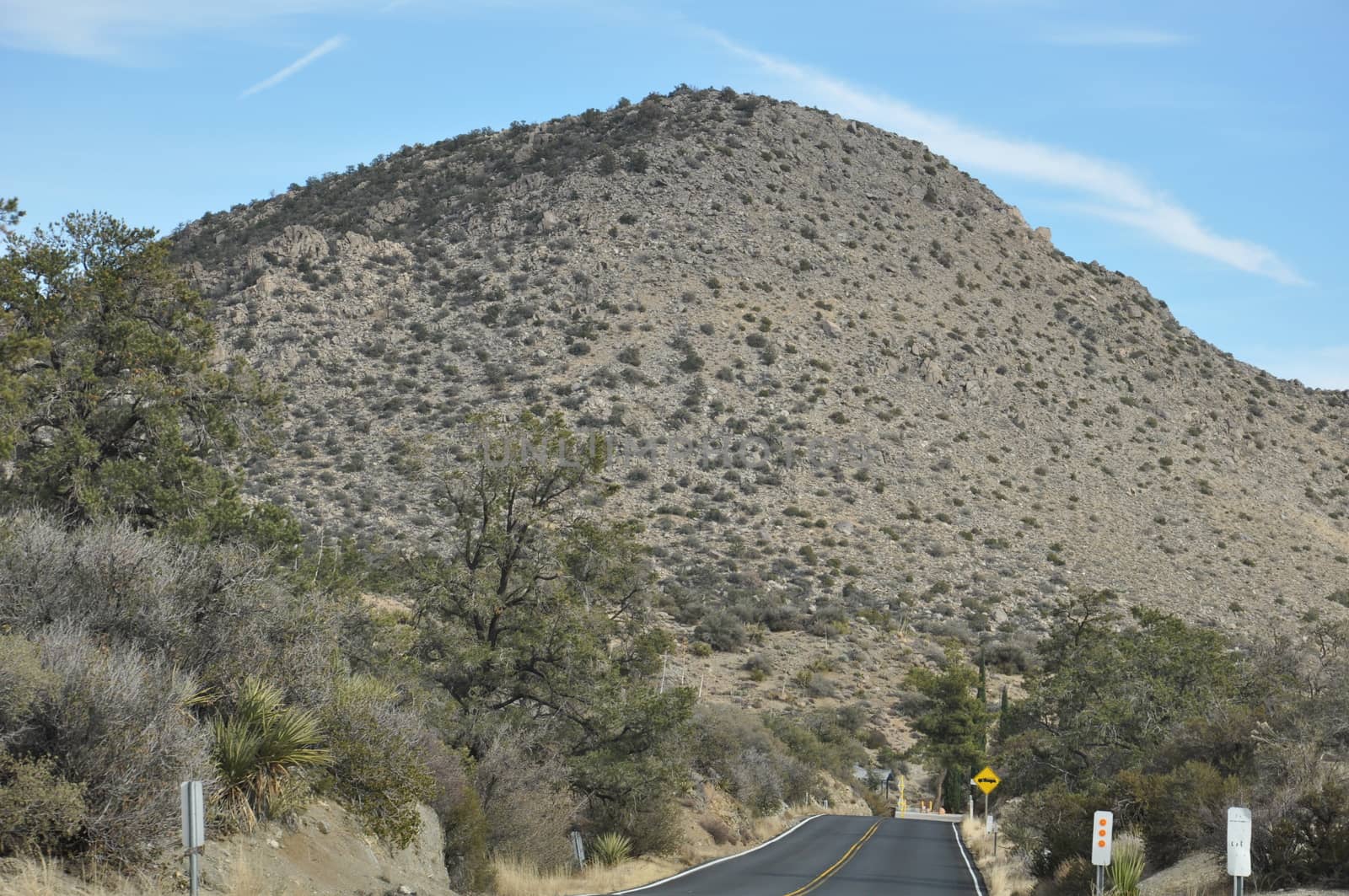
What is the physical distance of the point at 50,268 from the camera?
21109mm

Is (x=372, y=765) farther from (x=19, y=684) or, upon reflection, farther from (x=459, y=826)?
(x=19, y=684)

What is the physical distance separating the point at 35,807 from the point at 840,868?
2185cm

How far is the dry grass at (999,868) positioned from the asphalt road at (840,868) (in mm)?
424

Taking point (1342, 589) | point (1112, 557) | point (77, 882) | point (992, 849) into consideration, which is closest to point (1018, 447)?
point (1112, 557)

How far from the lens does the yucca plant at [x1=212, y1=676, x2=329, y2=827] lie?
13922 millimetres

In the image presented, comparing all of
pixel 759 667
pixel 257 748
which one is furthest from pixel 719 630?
pixel 257 748

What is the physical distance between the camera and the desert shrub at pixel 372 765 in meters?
15.8

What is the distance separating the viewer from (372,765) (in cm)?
1603

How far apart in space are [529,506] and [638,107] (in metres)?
74.1

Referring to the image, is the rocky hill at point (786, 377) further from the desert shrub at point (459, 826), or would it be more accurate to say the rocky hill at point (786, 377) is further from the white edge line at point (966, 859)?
the desert shrub at point (459, 826)

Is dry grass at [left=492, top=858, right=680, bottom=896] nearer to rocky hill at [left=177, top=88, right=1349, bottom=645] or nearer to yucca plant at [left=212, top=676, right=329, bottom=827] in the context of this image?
yucca plant at [left=212, top=676, right=329, bottom=827]

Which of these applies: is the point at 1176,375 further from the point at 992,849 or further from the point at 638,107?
the point at 992,849

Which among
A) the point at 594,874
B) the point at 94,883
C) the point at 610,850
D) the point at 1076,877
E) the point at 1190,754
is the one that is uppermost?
the point at 94,883

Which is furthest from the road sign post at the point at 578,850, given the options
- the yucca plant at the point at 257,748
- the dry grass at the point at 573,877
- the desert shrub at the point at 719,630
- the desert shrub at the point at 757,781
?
the desert shrub at the point at 719,630
